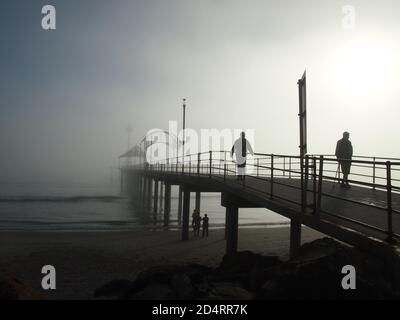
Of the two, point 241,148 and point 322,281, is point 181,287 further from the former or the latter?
point 241,148

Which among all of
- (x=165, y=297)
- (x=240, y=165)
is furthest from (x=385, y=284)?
(x=240, y=165)

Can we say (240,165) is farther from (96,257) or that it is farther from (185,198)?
(185,198)

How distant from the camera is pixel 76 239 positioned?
71.1 feet

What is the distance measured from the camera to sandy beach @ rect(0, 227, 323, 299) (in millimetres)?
11469

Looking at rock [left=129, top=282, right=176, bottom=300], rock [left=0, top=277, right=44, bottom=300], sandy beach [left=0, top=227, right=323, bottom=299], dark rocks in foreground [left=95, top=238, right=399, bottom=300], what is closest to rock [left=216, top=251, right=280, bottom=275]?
dark rocks in foreground [left=95, top=238, right=399, bottom=300]

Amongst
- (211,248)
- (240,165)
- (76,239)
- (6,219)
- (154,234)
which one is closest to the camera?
(240,165)

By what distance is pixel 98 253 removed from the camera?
16047mm

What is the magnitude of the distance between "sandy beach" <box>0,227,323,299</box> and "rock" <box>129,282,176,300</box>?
399 centimetres

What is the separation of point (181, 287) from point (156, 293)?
1.36 feet

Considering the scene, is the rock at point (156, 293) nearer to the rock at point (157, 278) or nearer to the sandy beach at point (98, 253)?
the rock at point (157, 278)

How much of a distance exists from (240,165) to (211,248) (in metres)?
8.12

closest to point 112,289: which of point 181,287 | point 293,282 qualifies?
point 181,287

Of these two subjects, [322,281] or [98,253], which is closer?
[322,281]

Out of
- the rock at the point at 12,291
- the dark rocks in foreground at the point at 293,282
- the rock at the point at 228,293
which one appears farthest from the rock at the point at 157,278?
the rock at the point at 12,291
